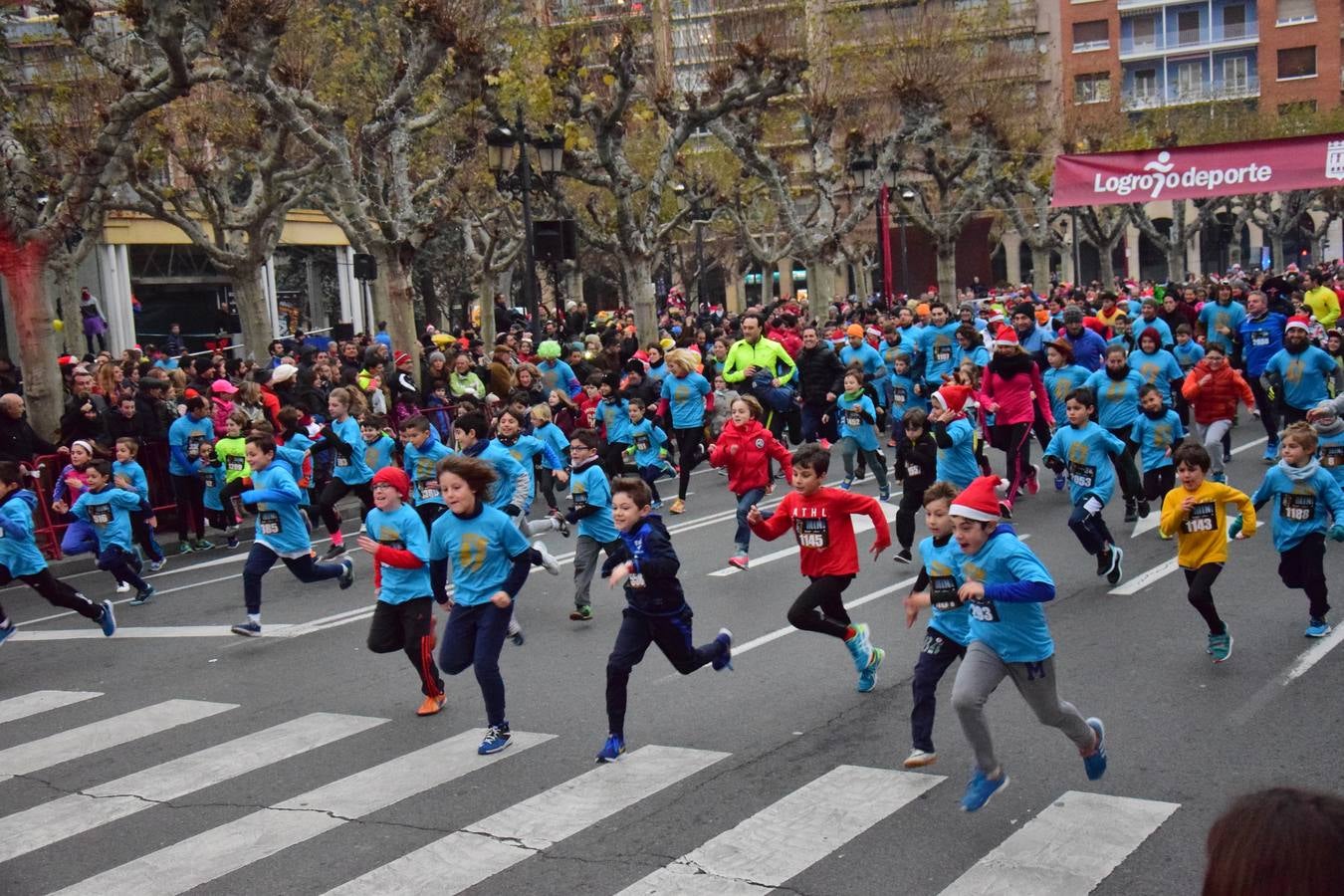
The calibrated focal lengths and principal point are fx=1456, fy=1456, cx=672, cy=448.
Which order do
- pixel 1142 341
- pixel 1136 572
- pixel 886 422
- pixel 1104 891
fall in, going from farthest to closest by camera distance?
pixel 886 422
pixel 1142 341
pixel 1136 572
pixel 1104 891

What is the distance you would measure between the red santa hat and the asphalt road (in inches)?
50.4

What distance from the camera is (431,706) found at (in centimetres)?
869

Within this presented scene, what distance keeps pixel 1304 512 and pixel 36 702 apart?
825 cm

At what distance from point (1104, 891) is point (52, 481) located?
1331 centimetres

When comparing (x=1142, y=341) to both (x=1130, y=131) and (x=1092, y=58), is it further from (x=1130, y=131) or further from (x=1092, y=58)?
(x=1092, y=58)

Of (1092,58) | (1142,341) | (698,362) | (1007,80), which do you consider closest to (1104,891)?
(1142,341)

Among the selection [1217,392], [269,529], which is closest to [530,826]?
[269,529]

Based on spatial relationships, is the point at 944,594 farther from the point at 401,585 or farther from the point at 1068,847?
the point at 401,585

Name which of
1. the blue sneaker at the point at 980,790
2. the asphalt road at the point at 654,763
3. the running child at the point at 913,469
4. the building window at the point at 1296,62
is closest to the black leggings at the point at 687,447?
the running child at the point at 913,469

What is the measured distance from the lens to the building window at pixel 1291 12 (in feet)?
242

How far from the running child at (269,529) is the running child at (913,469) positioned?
15.8 feet

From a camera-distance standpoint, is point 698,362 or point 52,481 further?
point 698,362

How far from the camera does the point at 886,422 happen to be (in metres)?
20.7

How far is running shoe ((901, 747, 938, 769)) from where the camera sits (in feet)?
23.1
